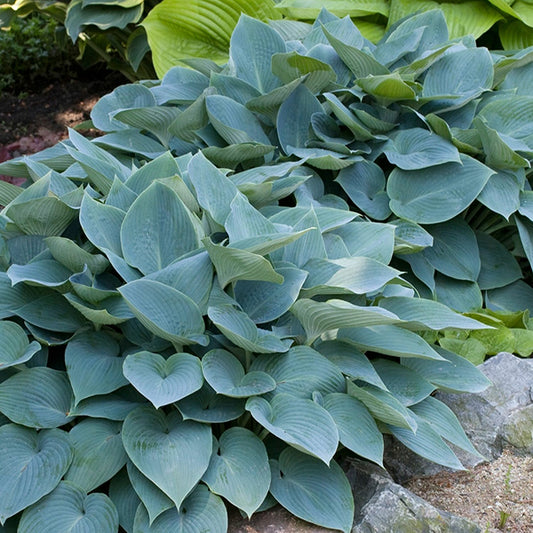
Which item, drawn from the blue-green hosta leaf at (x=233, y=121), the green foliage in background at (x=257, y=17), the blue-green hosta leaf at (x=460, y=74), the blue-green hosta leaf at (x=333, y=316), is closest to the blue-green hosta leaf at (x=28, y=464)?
the blue-green hosta leaf at (x=333, y=316)

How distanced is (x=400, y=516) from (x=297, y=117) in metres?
1.60

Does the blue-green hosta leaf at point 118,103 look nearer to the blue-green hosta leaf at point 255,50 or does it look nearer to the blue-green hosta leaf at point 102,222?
the blue-green hosta leaf at point 255,50

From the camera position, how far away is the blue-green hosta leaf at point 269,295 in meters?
1.89

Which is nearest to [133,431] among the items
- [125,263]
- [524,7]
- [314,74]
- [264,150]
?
[125,263]

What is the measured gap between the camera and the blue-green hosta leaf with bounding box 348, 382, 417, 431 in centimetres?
175

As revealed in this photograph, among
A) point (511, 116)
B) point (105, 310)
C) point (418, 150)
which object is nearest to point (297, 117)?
point (418, 150)

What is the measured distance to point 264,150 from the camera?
2.58 metres

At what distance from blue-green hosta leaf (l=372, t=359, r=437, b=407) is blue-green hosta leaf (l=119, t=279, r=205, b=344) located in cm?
55

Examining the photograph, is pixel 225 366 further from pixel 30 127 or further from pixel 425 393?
pixel 30 127

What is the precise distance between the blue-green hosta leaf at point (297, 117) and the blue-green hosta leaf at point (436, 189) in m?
0.38

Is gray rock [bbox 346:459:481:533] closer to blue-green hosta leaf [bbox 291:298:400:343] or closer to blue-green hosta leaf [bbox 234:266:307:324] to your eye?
blue-green hosta leaf [bbox 291:298:400:343]

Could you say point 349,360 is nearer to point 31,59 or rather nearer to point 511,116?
point 511,116

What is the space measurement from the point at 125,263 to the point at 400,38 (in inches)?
66.8

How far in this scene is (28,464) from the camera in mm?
1693
